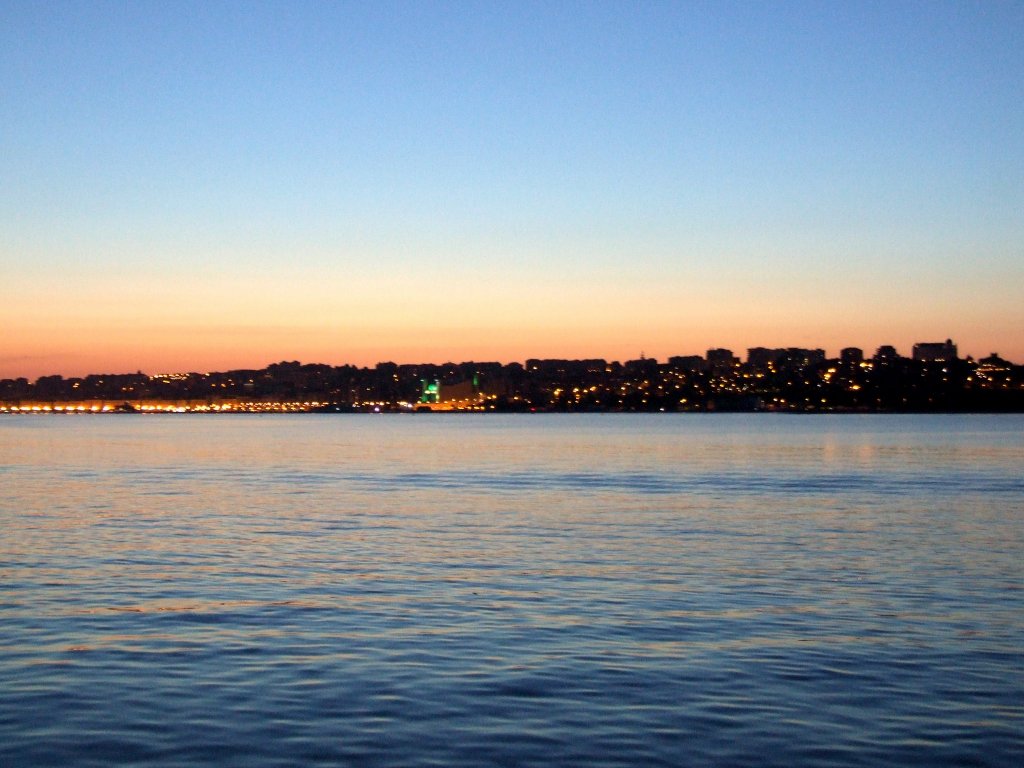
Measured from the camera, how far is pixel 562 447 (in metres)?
101

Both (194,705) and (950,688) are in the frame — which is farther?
(950,688)

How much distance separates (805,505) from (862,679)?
2808 centimetres

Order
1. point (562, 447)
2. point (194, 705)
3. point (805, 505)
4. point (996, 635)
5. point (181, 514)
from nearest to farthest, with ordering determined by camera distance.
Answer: point (194, 705)
point (996, 635)
point (181, 514)
point (805, 505)
point (562, 447)

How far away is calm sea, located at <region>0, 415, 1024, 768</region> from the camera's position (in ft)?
41.7

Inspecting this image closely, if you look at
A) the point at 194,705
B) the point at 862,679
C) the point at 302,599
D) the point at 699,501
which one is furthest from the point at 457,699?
the point at 699,501

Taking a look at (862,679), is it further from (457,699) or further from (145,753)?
(145,753)

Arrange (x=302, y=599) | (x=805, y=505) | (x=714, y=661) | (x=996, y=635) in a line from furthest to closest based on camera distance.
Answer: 1. (x=805, y=505)
2. (x=302, y=599)
3. (x=996, y=635)
4. (x=714, y=661)

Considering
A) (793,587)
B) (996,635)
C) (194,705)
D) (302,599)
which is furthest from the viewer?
(793,587)

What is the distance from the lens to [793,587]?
75.4 ft

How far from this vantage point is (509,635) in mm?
18016

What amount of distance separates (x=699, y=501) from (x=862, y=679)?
28633 mm

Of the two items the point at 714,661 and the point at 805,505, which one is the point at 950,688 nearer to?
Result: the point at 714,661

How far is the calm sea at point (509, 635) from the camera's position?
41.7ft

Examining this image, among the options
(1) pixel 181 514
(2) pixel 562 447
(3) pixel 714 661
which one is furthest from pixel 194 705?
(2) pixel 562 447
